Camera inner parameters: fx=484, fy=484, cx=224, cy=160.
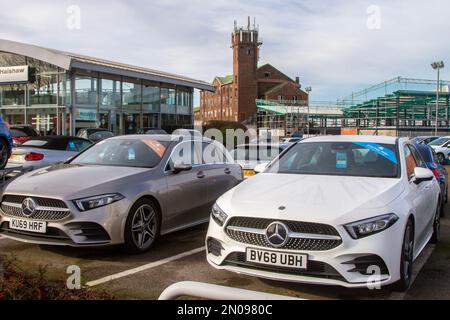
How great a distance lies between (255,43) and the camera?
3819 inches

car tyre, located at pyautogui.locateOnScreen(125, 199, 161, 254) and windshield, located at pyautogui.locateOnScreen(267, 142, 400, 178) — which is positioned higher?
windshield, located at pyautogui.locateOnScreen(267, 142, 400, 178)

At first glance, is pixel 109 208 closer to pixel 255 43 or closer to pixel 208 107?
pixel 255 43

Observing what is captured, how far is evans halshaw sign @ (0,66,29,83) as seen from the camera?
87.3ft

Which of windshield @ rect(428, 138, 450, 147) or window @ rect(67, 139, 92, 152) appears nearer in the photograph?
window @ rect(67, 139, 92, 152)

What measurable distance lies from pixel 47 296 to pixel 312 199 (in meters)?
2.40

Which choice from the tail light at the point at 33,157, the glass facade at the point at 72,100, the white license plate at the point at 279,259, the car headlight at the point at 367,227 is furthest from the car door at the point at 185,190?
the glass facade at the point at 72,100

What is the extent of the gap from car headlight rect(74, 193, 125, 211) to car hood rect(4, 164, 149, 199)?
66 mm

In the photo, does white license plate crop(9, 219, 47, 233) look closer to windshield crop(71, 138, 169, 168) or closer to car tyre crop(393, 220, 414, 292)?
windshield crop(71, 138, 169, 168)

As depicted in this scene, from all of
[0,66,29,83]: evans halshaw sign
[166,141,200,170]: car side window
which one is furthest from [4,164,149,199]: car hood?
[0,66,29,83]: evans halshaw sign

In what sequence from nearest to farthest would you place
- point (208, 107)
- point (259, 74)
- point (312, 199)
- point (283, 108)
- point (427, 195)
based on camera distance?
point (312, 199), point (427, 195), point (283, 108), point (259, 74), point (208, 107)

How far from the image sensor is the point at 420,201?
210 inches

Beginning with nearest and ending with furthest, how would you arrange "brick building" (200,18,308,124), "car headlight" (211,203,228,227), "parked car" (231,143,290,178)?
1. "car headlight" (211,203,228,227)
2. "parked car" (231,143,290,178)
3. "brick building" (200,18,308,124)

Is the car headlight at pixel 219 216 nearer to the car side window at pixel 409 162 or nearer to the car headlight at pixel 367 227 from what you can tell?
the car headlight at pixel 367 227

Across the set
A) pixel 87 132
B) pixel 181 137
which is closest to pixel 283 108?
pixel 87 132
